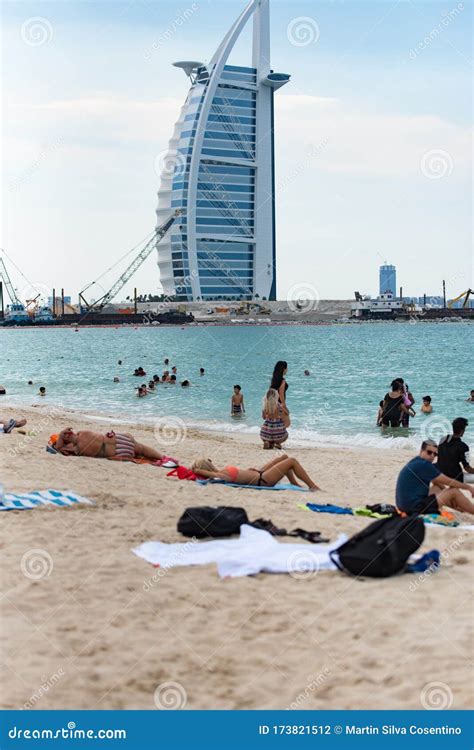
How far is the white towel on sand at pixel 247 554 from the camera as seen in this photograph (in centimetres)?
626

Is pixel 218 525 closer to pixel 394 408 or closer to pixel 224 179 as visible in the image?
pixel 394 408

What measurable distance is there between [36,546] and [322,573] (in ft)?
7.20

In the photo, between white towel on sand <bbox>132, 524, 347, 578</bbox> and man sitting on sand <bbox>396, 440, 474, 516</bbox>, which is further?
man sitting on sand <bbox>396, 440, 474, 516</bbox>

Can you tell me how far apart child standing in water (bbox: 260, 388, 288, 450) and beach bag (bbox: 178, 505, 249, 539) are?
5353 mm

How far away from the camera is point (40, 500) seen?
806 cm

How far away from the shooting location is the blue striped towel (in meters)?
7.84

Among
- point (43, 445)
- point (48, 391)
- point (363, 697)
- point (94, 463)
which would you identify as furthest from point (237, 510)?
point (48, 391)

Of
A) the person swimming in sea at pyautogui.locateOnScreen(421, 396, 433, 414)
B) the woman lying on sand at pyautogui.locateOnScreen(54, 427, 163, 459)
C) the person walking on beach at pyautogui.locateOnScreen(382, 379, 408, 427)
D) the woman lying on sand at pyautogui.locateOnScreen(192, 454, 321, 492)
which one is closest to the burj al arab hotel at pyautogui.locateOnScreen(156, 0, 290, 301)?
the person swimming in sea at pyautogui.locateOnScreen(421, 396, 433, 414)

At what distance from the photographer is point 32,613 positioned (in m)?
5.40

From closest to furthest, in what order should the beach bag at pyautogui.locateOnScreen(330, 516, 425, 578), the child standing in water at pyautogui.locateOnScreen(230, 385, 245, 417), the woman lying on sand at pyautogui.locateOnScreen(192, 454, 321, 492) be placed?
the beach bag at pyautogui.locateOnScreen(330, 516, 425, 578) < the woman lying on sand at pyautogui.locateOnScreen(192, 454, 321, 492) < the child standing in water at pyautogui.locateOnScreen(230, 385, 245, 417)

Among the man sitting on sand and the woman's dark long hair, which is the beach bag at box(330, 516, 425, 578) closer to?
the man sitting on sand

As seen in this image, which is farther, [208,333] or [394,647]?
[208,333]

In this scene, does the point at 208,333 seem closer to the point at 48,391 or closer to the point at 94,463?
the point at 48,391

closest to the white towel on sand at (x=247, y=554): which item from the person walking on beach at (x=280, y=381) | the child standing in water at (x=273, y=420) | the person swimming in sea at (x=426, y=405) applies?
the person walking on beach at (x=280, y=381)
